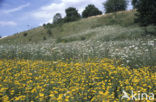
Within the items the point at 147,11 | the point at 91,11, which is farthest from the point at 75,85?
the point at 91,11

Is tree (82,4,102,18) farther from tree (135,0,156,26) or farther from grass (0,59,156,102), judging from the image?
grass (0,59,156,102)

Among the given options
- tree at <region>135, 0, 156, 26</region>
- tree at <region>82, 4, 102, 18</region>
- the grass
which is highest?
tree at <region>82, 4, 102, 18</region>

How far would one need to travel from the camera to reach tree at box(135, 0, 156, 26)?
738 inches

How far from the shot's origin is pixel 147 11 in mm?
19453

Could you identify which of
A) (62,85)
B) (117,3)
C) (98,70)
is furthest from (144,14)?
(117,3)

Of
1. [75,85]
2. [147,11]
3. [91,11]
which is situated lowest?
[75,85]

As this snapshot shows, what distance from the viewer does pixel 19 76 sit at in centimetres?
503

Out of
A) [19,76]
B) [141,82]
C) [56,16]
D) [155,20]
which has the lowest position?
[141,82]

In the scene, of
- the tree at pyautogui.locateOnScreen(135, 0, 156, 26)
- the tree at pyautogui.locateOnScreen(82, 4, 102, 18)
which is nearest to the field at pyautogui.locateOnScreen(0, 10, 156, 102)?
the tree at pyautogui.locateOnScreen(135, 0, 156, 26)

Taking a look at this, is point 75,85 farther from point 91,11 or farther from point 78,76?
point 91,11

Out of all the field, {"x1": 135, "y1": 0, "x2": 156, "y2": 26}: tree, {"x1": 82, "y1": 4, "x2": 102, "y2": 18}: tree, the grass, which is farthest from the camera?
{"x1": 82, "y1": 4, "x2": 102, "y2": 18}: tree

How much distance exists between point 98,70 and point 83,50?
10.3ft

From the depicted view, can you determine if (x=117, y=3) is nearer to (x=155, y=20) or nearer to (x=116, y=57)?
(x=155, y=20)

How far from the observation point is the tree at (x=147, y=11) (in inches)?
738
